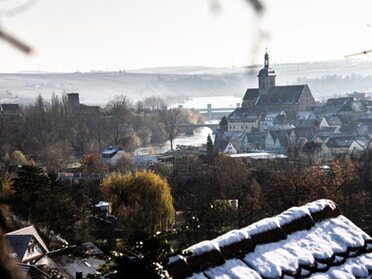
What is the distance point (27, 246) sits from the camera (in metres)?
11.5

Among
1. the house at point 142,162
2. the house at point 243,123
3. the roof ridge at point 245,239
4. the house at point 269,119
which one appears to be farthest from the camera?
the house at point 243,123

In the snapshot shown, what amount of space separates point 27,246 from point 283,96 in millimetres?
40409

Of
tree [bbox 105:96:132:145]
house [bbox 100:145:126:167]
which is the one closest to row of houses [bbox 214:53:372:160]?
tree [bbox 105:96:132:145]

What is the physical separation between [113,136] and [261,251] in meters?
37.5

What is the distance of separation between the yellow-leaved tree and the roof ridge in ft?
37.6

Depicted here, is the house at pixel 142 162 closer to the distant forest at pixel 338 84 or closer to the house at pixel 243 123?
the house at pixel 243 123

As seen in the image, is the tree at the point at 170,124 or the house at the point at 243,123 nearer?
the tree at the point at 170,124

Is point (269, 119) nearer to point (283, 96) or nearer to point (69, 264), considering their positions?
point (283, 96)

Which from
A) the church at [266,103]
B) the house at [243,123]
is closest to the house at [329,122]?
the church at [266,103]

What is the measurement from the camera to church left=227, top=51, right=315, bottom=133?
4628cm

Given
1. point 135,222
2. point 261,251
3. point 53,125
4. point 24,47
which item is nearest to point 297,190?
point 135,222

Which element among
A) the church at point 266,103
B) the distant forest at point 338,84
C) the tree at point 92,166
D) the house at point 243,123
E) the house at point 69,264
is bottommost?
the house at point 69,264

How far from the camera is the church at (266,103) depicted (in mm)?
46281

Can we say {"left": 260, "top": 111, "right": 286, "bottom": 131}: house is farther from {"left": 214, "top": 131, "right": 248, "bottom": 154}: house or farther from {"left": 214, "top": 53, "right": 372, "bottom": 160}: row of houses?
{"left": 214, "top": 131, "right": 248, "bottom": 154}: house
